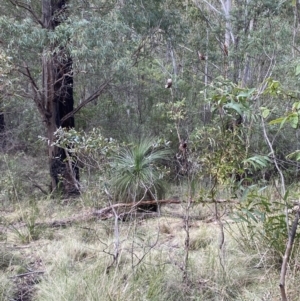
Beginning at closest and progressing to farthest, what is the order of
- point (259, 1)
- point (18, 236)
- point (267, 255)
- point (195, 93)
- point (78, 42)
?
1. point (267, 255)
2. point (18, 236)
3. point (78, 42)
4. point (259, 1)
5. point (195, 93)

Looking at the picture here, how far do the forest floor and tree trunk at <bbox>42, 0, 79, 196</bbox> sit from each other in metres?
2.18

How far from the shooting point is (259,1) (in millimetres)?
8516

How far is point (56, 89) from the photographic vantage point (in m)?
7.19

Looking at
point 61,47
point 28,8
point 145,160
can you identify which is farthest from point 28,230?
point 28,8

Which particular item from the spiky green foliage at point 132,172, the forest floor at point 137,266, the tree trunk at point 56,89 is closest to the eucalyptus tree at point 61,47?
the tree trunk at point 56,89

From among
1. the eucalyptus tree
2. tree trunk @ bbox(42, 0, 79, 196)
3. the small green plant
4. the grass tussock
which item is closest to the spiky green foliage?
the eucalyptus tree

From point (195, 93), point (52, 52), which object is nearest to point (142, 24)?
point (52, 52)

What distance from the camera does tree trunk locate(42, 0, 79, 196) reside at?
6.42 meters

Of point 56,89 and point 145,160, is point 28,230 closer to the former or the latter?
point 145,160

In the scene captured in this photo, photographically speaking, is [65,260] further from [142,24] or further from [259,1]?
[259,1]

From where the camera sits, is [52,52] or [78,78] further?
[78,78]

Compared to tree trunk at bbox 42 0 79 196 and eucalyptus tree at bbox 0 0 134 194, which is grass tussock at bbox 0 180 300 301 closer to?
eucalyptus tree at bbox 0 0 134 194

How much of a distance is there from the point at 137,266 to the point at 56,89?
4.89 meters

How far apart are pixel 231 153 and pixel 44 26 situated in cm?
491
